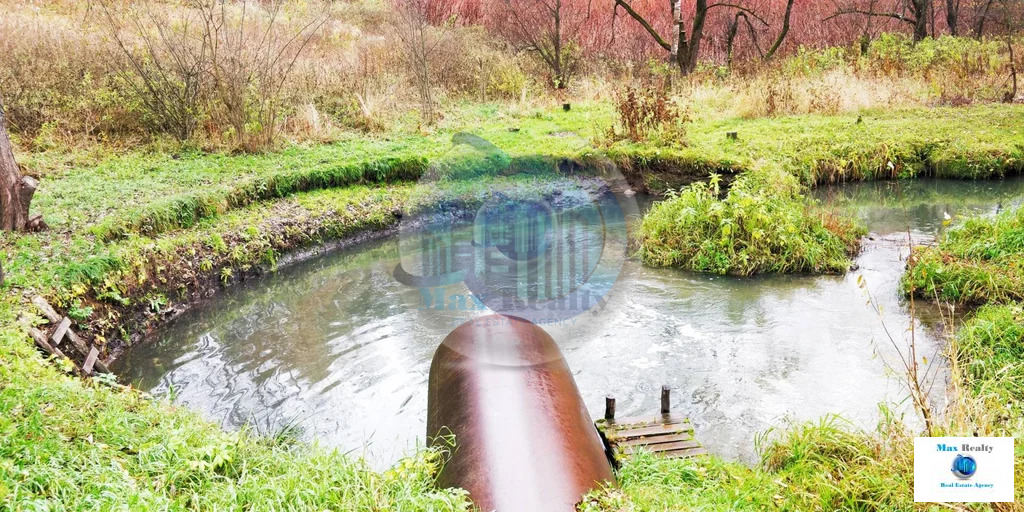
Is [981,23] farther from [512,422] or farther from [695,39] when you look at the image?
[512,422]

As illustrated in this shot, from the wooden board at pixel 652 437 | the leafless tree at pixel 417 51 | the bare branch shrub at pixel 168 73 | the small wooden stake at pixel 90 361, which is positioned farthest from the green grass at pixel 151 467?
the leafless tree at pixel 417 51

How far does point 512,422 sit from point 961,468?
2.28m

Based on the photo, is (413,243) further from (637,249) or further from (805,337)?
(805,337)

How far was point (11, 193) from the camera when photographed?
283 inches

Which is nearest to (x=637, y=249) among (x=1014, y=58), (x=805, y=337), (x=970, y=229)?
(x=805, y=337)

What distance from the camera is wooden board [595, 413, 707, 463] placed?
446cm

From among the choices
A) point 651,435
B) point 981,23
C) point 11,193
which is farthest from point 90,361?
point 981,23

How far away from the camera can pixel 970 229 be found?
25.4 feet

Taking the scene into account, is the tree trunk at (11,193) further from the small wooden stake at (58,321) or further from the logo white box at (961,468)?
the logo white box at (961,468)

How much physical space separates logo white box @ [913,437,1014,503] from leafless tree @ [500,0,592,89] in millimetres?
15247

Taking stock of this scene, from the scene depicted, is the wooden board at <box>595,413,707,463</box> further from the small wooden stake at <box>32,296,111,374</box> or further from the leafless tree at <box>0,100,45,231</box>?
the leafless tree at <box>0,100,45,231</box>

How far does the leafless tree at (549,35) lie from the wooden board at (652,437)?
45.4ft

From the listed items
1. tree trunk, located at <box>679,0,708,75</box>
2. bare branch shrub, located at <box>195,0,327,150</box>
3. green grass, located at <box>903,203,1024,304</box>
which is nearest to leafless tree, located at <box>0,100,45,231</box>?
bare branch shrub, located at <box>195,0,327,150</box>

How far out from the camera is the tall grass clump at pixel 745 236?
8219 mm
